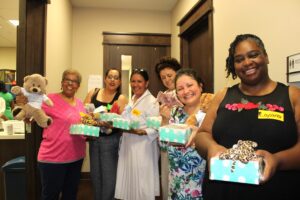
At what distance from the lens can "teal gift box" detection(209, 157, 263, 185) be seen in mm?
764

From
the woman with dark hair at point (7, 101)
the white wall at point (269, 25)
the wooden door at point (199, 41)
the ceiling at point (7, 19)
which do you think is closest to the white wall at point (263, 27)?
the white wall at point (269, 25)

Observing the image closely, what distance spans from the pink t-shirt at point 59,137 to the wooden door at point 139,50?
77.0 inches

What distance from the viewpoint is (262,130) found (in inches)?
35.5

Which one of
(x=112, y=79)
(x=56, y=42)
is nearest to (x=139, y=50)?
(x=56, y=42)

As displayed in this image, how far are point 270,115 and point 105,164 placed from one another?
1.59 m

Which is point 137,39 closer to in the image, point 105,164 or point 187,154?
point 105,164

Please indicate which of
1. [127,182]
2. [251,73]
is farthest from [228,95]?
[127,182]

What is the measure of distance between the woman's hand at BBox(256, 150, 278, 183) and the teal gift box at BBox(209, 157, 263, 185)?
0.5 inches

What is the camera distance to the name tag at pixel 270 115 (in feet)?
2.95

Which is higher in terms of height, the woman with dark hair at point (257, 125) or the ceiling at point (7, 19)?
the ceiling at point (7, 19)

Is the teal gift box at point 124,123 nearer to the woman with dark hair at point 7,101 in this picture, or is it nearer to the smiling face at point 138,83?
the smiling face at point 138,83

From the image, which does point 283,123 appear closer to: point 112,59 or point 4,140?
point 4,140

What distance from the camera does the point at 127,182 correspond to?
85.2 inches

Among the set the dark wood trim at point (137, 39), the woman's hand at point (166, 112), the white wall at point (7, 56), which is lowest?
the woman's hand at point (166, 112)
